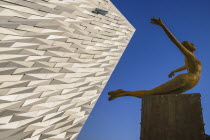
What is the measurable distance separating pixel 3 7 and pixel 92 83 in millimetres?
4341

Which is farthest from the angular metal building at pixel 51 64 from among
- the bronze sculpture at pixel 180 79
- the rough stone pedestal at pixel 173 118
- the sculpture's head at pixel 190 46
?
the sculpture's head at pixel 190 46

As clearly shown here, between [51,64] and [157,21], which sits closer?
[157,21]

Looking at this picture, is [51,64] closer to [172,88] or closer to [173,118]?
[172,88]

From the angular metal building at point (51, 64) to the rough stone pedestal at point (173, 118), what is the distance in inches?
152

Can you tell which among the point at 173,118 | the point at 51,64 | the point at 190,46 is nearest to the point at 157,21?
the point at 190,46

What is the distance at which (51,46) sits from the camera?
5914 millimetres

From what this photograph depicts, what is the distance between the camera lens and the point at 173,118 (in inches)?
85.4

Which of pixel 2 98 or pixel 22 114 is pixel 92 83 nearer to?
pixel 22 114

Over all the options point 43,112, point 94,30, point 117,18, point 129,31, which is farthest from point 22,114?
point 129,31

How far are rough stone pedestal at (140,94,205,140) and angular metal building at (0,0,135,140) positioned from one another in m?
3.87

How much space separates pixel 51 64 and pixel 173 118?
459cm

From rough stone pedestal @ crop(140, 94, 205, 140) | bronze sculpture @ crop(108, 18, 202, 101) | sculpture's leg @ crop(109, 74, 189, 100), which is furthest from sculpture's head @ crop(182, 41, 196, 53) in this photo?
rough stone pedestal @ crop(140, 94, 205, 140)

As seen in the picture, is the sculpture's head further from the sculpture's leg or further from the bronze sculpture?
the sculpture's leg

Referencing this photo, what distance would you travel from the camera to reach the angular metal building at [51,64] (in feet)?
15.9
